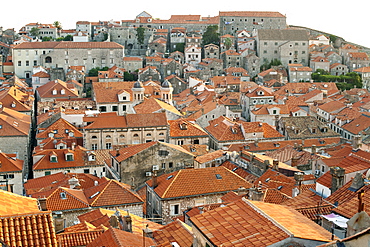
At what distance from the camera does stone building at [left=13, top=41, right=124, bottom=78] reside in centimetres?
9881

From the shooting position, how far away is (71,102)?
70.1 meters

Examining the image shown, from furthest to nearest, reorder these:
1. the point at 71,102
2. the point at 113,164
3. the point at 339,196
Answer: the point at 71,102, the point at 113,164, the point at 339,196

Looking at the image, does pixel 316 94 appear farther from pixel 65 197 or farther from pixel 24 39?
pixel 24 39

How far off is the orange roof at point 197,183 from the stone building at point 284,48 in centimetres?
8250

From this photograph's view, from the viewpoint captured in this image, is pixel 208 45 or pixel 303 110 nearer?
pixel 303 110

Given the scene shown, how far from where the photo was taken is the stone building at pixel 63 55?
9881 centimetres

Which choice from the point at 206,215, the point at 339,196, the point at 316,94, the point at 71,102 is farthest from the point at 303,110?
the point at 206,215

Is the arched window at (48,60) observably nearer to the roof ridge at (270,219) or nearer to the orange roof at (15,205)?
the orange roof at (15,205)

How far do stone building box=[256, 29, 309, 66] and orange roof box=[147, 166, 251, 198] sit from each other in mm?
82502

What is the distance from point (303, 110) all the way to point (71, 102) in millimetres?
31801

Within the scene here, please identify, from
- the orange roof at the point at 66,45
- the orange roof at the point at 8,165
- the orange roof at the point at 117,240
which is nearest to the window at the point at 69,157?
the orange roof at the point at 8,165

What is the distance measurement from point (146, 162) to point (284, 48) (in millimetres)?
79885

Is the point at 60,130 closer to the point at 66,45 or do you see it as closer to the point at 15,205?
the point at 15,205

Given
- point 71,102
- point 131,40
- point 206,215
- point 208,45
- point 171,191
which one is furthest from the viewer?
point 131,40
